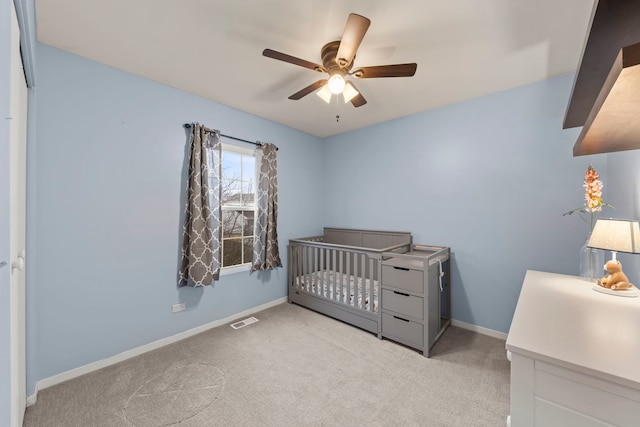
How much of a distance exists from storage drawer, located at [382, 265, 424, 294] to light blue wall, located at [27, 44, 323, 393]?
1.84 m

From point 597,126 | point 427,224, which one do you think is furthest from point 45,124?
point 427,224

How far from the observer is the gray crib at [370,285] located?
2.30 meters

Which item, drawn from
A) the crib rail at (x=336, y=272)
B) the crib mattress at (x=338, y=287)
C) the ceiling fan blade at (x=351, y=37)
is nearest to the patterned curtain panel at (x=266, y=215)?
the crib rail at (x=336, y=272)

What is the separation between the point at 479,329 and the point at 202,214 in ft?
10.2

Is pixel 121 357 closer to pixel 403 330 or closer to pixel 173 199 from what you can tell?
pixel 173 199

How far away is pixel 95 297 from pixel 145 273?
37 cm

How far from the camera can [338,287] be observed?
297cm

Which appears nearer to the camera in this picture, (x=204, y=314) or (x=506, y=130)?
(x=506, y=130)

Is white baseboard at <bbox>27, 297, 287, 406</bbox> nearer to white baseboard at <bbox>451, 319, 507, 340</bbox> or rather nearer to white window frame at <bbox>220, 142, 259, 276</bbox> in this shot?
white window frame at <bbox>220, 142, 259, 276</bbox>

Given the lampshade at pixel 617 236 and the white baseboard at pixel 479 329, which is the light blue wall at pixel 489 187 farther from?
the lampshade at pixel 617 236

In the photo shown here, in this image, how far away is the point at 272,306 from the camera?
3.32m

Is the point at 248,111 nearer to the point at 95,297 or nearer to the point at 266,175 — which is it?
the point at 266,175

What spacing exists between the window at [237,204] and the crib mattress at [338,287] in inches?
31.6

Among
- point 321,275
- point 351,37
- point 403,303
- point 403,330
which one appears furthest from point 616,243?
point 321,275
